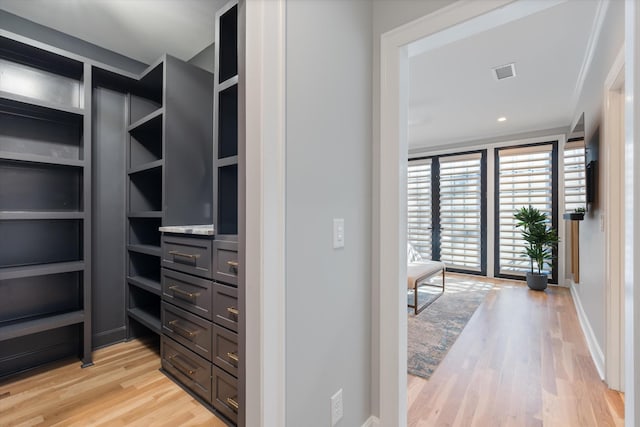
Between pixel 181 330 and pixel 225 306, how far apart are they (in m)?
0.56

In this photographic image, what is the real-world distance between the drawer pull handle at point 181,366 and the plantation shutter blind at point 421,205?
524 cm

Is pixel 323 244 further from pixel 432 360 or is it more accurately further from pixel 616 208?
pixel 616 208

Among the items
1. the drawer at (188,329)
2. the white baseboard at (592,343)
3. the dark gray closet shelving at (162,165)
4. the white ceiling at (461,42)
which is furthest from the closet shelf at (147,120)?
the white baseboard at (592,343)

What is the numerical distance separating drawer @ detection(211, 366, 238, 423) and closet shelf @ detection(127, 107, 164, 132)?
1837 mm

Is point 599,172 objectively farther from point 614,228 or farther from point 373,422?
point 373,422

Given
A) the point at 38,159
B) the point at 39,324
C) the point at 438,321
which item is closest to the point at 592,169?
the point at 438,321

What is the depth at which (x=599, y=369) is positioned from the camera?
2178 mm

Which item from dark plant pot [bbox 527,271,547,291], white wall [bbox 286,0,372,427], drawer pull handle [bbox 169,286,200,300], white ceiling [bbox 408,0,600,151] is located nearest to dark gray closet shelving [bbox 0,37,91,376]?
drawer pull handle [bbox 169,286,200,300]

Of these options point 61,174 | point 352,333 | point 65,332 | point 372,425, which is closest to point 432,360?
point 372,425

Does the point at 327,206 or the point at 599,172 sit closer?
the point at 327,206

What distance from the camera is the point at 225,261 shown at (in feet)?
5.16

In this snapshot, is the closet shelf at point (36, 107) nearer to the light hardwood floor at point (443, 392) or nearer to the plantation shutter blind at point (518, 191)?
the light hardwood floor at point (443, 392)

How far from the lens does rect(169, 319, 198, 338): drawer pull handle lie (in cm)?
181

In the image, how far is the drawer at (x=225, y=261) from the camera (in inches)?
60.1
